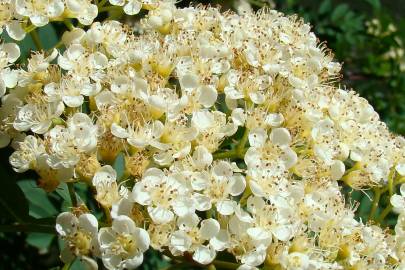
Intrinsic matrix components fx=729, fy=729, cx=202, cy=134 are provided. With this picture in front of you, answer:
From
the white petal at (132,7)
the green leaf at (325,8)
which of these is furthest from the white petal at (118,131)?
the green leaf at (325,8)

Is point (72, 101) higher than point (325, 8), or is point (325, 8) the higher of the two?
point (72, 101)

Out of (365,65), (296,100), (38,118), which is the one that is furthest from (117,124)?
(365,65)

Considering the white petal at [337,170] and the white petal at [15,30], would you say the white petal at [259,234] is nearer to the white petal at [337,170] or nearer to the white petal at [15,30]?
the white petal at [337,170]

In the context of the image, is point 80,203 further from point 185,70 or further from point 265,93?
point 265,93

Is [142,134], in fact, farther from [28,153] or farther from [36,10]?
[36,10]

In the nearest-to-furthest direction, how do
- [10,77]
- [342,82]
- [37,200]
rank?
[10,77] < [37,200] < [342,82]

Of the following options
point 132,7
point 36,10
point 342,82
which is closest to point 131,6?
point 132,7

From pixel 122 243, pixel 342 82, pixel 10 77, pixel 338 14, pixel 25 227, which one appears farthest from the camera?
pixel 338 14
